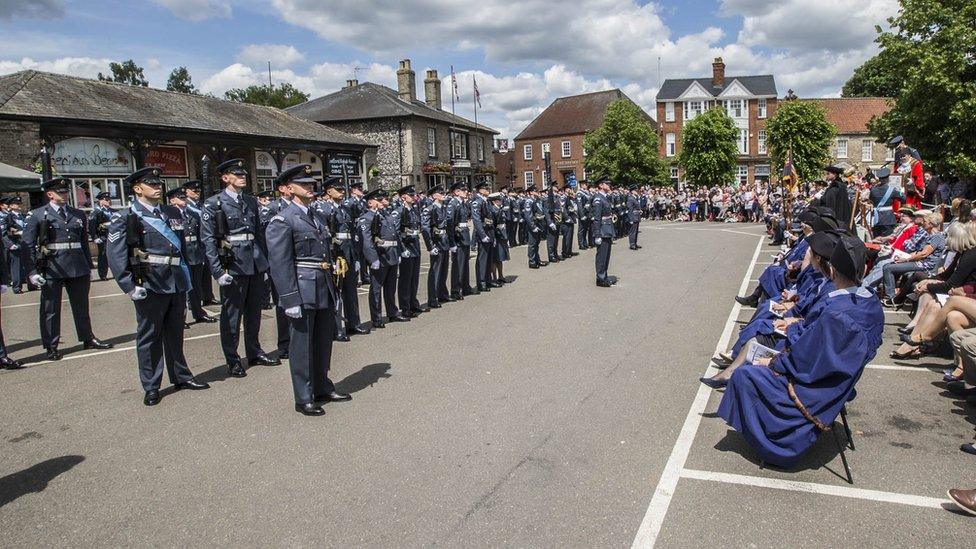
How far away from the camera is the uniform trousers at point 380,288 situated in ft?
31.5

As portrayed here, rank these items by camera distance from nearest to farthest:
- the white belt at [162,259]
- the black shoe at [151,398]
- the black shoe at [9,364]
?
the black shoe at [151,398]
the white belt at [162,259]
the black shoe at [9,364]

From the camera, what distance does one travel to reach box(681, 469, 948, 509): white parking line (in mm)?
3945

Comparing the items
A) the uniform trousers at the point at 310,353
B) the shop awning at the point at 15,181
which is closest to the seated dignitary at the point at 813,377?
the uniform trousers at the point at 310,353

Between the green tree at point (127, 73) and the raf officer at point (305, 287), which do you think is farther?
the green tree at point (127, 73)

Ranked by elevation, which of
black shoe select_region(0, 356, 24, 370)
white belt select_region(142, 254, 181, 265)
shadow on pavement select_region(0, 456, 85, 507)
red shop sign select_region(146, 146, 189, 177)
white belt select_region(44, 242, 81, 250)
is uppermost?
red shop sign select_region(146, 146, 189, 177)

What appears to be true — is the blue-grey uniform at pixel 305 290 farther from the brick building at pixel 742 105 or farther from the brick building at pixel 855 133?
the brick building at pixel 855 133

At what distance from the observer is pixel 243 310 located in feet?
24.8

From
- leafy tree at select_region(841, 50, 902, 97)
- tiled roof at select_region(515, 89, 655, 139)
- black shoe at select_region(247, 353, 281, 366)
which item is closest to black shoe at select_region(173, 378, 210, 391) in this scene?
black shoe at select_region(247, 353, 281, 366)

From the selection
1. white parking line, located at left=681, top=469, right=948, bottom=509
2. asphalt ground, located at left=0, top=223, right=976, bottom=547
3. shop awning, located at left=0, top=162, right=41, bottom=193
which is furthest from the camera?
shop awning, located at left=0, top=162, right=41, bottom=193

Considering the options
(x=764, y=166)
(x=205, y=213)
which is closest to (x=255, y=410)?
(x=205, y=213)

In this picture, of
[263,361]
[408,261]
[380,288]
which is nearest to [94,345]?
[263,361]

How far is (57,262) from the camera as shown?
8492mm

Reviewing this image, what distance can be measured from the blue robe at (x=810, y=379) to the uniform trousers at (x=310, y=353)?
3.62 metres

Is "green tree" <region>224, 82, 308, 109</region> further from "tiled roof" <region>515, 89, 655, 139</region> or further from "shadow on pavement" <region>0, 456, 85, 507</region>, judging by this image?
"shadow on pavement" <region>0, 456, 85, 507</region>
